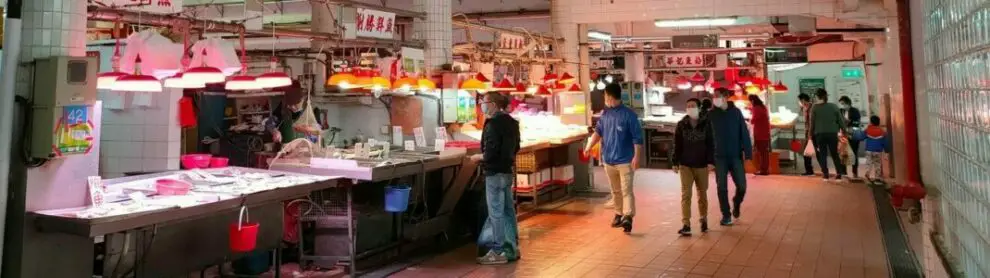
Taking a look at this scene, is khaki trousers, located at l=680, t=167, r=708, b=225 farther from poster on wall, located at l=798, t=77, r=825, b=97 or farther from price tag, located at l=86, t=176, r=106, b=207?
poster on wall, located at l=798, t=77, r=825, b=97

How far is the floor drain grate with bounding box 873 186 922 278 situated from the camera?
5.75 metres

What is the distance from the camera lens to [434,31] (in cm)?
803

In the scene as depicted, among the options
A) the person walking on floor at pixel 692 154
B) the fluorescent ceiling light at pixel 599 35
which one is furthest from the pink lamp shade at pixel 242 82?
the fluorescent ceiling light at pixel 599 35

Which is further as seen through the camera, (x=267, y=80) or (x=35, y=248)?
(x=267, y=80)

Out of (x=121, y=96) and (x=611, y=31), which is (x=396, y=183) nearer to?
(x=121, y=96)

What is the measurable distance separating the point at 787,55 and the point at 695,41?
179 centimetres

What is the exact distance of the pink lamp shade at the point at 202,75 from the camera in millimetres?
4453

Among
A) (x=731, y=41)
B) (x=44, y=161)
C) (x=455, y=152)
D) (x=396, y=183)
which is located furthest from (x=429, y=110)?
(x=731, y=41)

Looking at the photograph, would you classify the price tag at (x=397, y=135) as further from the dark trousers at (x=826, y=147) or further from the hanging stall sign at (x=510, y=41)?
the dark trousers at (x=826, y=147)

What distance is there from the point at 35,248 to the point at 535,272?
11.9 ft

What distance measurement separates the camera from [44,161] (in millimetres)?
3801

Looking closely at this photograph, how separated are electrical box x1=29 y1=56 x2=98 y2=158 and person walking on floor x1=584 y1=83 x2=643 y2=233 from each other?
515 centimetres

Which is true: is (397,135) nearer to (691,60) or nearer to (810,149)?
(810,149)

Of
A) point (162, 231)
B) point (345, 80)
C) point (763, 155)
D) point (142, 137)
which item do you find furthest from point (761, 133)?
point (162, 231)
